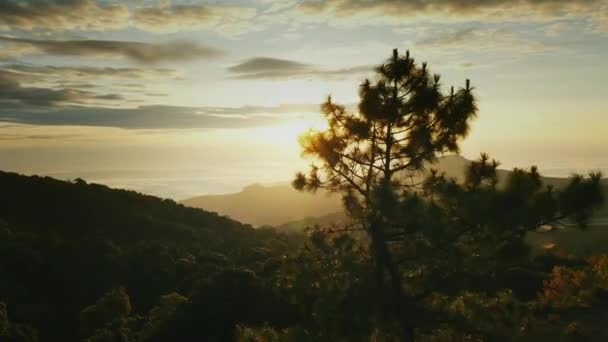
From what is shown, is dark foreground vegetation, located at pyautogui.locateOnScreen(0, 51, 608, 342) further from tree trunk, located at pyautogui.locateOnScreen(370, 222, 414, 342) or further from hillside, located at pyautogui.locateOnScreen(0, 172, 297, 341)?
hillside, located at pyautogui.locateOnScreen(0, 172, 297, 341)

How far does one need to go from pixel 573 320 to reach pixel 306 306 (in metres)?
11.3

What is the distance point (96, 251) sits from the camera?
46.6 meters

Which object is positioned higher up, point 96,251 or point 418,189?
point 418,189

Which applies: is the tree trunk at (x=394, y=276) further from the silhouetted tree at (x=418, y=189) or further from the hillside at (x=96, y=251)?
the hillside at (x=96, y=251)

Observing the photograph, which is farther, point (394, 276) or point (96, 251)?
point (96, 251)

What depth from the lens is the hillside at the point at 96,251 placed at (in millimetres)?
35375

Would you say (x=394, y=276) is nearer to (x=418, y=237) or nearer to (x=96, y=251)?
(x=418, y=237)

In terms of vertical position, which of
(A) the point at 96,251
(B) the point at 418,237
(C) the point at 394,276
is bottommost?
(A) the point at 96,251

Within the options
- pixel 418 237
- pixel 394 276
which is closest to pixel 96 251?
pixel 394 276

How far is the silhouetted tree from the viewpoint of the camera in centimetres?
1141

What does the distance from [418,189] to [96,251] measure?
40.9 m

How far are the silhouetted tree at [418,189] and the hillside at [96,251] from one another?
1395 cm

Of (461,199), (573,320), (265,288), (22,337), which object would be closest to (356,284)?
(461,199)

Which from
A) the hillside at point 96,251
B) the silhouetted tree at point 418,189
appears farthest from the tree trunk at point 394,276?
the hillside at point 96,251
